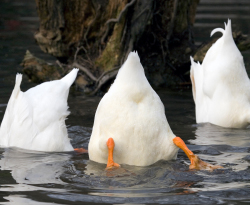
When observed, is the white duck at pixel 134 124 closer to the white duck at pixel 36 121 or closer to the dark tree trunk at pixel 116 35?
the white duck at pixel 36 121

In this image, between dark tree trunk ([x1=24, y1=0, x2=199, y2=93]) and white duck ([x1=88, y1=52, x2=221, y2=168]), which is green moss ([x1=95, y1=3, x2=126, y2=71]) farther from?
white duck ([x1=88, y1=52, x2=221, y2=168])

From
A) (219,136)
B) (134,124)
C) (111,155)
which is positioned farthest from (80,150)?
(219,136)

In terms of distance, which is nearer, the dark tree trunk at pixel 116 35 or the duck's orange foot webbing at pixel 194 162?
the duck's orange foot webbing at pixel 194 162

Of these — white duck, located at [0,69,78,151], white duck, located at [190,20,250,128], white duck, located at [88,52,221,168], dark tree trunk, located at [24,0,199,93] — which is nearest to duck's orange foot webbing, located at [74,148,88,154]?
white duck, located at [0,69,78,151]

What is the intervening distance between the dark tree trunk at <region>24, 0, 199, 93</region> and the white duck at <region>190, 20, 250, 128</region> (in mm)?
2045

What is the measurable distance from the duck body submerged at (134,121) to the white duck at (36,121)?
1.09 meters

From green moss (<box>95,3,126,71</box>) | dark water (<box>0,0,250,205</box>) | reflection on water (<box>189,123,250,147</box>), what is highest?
green moss (<box>95,3,126,71</box>)

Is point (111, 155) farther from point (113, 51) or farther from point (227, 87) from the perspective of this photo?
point (113, 51)

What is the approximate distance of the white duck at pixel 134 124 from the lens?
468 centimetres

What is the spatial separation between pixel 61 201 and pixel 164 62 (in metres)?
5.69

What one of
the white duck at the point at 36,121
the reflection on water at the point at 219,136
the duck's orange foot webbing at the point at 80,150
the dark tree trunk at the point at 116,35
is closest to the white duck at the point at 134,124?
the duck's orange foot webbing at the point at 80,150

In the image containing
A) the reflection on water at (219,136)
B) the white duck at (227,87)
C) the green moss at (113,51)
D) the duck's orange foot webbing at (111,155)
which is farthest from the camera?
the green moss at (113,51)

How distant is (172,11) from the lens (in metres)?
9.08

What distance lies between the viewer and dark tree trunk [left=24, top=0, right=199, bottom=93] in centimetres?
859
